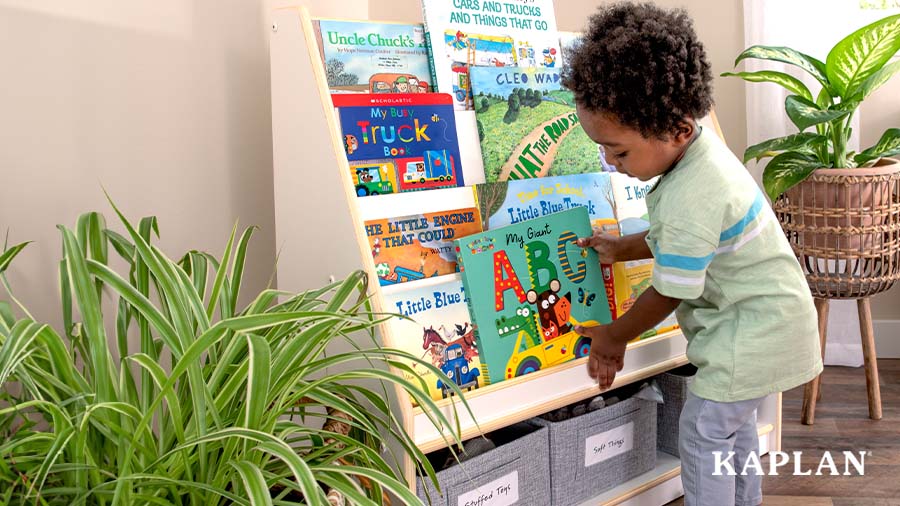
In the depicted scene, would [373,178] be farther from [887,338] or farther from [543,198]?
[887,338]

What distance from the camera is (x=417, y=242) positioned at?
1.44 meters

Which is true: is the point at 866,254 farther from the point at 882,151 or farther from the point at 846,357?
the point at 846,357

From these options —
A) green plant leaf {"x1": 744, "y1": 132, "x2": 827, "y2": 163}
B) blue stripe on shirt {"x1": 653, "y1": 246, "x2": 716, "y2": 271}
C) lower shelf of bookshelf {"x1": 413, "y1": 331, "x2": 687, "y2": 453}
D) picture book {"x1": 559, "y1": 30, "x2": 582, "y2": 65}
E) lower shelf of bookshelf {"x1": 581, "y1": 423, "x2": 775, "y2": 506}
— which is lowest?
lower shelf of bookshelf {"x1": 581, "y1": 423, "x2": 775, "y2": 506}

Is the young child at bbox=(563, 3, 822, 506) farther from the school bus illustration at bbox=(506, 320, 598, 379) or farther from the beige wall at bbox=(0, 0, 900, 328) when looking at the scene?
the beige wall at bbox=(0, 0, 900, 328)

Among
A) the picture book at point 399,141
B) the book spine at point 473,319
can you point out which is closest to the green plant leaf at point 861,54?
the picture book at point 399,141

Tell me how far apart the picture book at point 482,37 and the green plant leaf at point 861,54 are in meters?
0.84

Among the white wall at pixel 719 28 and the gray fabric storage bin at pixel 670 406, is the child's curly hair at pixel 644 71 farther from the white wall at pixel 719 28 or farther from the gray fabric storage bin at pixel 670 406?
the white wall at pixel 719 28

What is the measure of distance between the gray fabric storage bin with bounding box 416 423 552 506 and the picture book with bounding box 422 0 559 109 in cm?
66

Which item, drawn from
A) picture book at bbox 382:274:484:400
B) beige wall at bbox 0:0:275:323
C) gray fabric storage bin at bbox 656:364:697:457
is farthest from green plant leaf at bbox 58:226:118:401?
gray fabric storage bin at bbox 656:364:697:457

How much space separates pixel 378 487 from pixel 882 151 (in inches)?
69.8

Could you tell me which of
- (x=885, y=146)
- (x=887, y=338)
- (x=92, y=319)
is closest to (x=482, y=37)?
(x=92, y=319)

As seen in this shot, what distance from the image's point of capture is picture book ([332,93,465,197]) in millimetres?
1420

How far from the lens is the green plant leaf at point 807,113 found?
2.02 m

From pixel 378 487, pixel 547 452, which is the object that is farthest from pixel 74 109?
pixel 547 452
